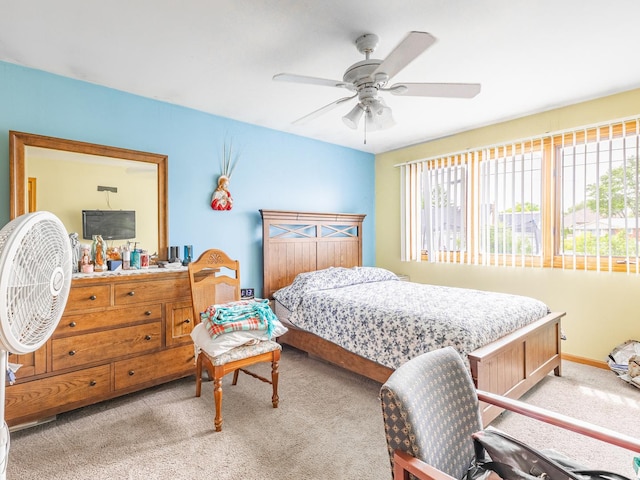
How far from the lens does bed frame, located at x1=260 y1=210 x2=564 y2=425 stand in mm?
2213

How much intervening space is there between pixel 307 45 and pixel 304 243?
7.69 feet

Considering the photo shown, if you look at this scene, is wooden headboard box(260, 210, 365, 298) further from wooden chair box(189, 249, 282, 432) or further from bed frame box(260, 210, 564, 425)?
wooden chair box(189, 249, 282, 432)

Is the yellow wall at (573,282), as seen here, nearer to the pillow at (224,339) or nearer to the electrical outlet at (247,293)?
the electrical outlet at (247,293)

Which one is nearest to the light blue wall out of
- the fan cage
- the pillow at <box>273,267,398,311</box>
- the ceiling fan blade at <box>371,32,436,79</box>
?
the pillow at <box>273,267,398,311</box>

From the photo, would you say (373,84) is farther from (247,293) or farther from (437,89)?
(247,293)

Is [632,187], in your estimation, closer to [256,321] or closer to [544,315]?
[544,315]

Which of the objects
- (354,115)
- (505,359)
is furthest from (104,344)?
(505,359)

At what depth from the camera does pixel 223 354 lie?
2254 mm

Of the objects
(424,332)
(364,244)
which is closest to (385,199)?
(364,244)

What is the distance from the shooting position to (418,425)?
1063 mm

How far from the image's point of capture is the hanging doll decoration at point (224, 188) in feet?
11.3

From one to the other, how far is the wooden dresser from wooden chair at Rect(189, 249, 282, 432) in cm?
19

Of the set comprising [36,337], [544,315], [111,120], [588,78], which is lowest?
[544,315]

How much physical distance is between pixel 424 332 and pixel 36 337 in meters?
2.08
